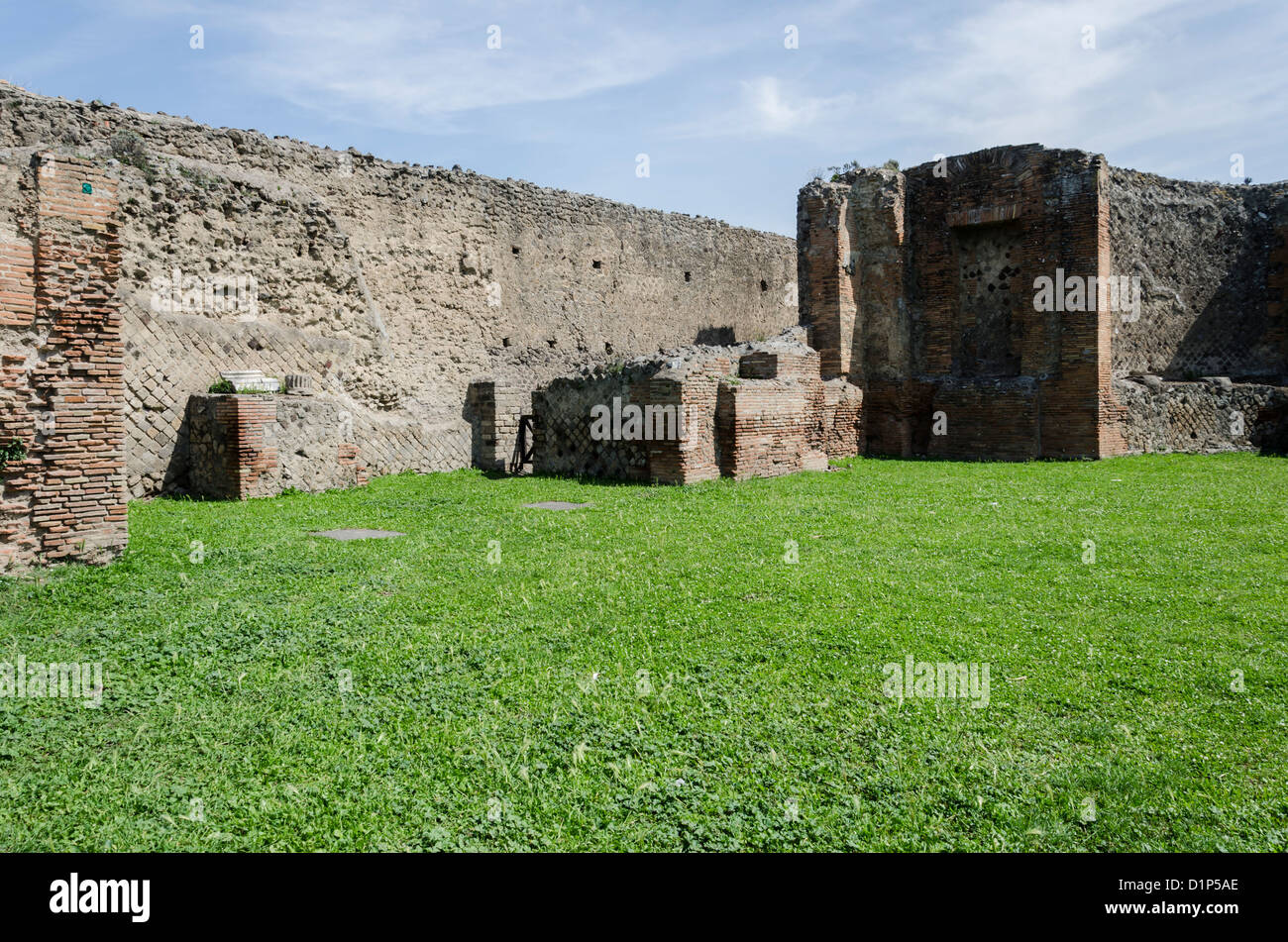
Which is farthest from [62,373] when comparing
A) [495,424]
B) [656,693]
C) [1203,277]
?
[1203,277]

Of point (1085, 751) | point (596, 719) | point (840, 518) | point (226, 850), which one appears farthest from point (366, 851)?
point (840, 518)

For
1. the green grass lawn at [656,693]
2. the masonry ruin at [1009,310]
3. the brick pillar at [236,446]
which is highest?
the masonry ruin at [1009,310]

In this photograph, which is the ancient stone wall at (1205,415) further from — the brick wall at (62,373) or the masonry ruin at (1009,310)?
the brick wall at (62,373)

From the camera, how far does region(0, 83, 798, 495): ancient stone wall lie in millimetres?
9602

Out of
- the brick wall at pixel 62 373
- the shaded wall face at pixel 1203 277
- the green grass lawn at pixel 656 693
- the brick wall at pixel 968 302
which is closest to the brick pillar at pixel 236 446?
the green grass lawn at pixel 656 693

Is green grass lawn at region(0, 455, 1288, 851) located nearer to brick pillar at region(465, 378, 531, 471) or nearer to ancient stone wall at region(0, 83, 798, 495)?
ancient stone wall at region(0, 83, 798, 495)

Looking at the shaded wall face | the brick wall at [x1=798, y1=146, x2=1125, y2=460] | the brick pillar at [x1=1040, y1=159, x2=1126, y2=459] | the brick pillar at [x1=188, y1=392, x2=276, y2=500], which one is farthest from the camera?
the shaded wall face

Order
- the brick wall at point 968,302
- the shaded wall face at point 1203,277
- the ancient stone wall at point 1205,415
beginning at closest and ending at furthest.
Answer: the brick wall at point 968,302 → the ancient stone wall at point 1205,415 → the shaded wall face at point 1203,277

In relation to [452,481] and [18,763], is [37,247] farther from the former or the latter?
[452,481]

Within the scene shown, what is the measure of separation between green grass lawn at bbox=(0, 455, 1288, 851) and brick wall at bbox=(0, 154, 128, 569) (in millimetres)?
366

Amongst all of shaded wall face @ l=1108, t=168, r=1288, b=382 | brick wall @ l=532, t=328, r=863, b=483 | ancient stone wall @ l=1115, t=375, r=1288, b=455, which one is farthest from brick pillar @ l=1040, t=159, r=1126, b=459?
brick wall @ l=532, t=328, r=863, b=483

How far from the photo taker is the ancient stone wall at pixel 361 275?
960 centimetres

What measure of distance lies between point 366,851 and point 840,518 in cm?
574

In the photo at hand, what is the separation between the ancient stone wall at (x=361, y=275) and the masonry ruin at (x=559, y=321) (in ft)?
0.14
